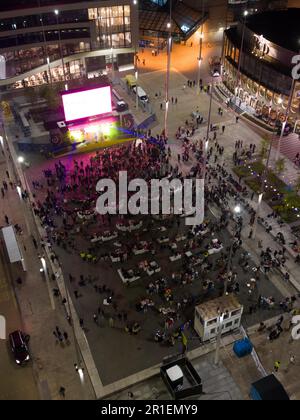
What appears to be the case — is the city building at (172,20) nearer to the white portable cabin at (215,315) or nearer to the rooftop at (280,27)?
the rooftop at (280,27)

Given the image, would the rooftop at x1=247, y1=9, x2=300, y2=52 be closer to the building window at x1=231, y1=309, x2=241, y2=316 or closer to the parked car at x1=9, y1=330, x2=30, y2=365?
the building window at x1=231, y1=309, x2=241, y2=316

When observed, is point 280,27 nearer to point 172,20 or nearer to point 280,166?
point 280,166

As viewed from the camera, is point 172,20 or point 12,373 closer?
point 12,373

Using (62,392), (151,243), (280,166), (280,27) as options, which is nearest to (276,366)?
(62,392)

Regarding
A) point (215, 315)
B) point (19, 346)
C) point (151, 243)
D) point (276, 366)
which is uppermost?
point (215, 315)

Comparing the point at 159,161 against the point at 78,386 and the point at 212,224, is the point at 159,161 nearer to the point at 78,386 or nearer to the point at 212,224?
the point at 212,224
